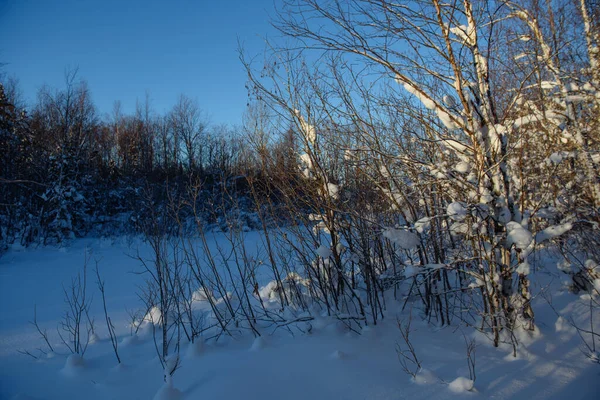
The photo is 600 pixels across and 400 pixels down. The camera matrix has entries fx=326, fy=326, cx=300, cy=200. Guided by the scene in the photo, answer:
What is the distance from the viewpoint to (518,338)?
2.69 meters

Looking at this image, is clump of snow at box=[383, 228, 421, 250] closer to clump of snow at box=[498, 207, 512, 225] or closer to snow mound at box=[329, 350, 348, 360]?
clump of snow at box=[498, 207, 512, 225]

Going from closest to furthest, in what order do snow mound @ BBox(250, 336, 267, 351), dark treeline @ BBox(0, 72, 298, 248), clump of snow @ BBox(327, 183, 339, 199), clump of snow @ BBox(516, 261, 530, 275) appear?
clump of snow @ BBox(516, 261, 530, 275) → snow mound @ BBox(250, 336, 267, 351) → clump of snow @ BBox(327, 183, 339, 199) → dark treeline @ BBox(0, 72, 298, 248)

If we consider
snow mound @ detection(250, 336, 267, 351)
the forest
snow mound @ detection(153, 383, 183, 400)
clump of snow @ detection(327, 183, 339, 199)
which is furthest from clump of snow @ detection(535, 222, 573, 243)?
snow mound @ detection(153, 383, 183, 400)

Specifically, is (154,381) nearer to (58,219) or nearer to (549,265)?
(549,265)

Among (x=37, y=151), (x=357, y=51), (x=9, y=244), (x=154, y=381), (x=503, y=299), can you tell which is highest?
(x=37, y=151)

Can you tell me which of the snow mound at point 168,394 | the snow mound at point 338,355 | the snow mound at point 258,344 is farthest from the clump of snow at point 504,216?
the snow mound at point 168,394

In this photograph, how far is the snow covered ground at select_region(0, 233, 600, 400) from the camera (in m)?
2.30

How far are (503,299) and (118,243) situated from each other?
447 inches

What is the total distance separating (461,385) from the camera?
7.34 feet

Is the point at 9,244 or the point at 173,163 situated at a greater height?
the point at 173,163

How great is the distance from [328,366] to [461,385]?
97 centimetres

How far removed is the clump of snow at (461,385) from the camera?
222 cm

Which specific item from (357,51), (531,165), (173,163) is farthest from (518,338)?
(173,163)

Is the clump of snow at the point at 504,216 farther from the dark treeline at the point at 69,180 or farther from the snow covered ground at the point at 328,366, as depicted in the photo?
the dark treeline at the point at 69,180
